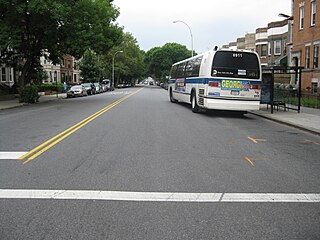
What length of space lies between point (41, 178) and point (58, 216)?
1.76m

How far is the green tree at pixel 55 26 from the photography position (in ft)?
73.4

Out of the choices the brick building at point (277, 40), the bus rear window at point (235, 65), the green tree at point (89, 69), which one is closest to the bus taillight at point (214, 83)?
the bus rear window at point (235, 65)

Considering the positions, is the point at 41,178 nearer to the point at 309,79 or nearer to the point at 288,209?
the point at 288,209

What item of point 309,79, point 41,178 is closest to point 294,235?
point 41,178

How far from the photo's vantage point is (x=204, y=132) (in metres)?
11.0

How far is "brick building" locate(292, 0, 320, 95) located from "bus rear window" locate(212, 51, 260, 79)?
10822 millimetres

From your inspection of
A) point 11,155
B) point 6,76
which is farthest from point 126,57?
point 11,155

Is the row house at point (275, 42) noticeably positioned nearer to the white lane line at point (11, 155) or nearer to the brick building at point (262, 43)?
the brick building at point (262, 43)

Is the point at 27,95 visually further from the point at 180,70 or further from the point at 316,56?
the point at 316,56

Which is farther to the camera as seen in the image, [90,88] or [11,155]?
[90,88]

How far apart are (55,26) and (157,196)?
73.0 feet

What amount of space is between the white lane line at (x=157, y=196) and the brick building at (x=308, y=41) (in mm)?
21173

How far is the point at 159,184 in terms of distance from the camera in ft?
18.3

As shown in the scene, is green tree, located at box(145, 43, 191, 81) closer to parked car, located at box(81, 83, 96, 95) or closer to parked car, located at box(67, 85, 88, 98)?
parked car, located at box(81, 83, 96, 95)
